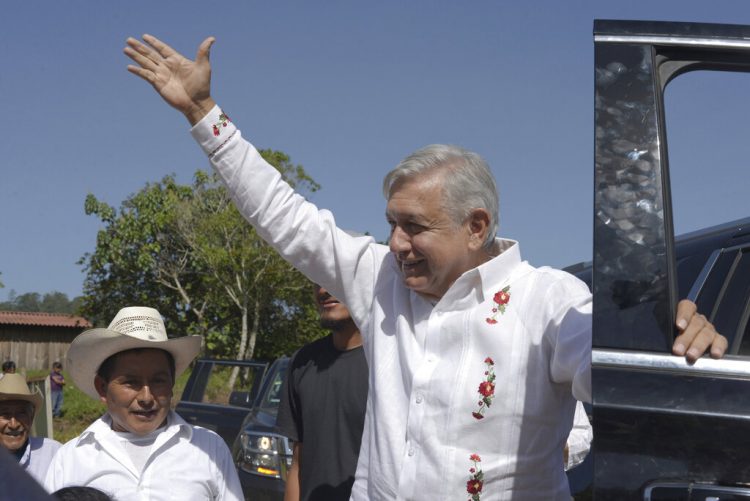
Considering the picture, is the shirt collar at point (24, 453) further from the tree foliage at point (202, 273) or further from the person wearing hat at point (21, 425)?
the tree foliage at point (202, 273)

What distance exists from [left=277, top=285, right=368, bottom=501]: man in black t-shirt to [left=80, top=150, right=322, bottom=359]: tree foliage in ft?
92.7

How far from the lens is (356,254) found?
2863 mm

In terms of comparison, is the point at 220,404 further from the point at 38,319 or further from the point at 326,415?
the point at 38,319

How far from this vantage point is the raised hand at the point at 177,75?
2.71 metres

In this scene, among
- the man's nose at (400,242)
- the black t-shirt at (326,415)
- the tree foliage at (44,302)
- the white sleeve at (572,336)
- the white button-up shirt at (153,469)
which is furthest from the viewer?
the tree foliage at (44,302)

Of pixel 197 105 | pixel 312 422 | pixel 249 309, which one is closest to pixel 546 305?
pixel 197 105

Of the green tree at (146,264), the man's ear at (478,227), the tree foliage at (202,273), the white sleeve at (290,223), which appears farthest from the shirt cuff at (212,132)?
the green tree at (146,264)

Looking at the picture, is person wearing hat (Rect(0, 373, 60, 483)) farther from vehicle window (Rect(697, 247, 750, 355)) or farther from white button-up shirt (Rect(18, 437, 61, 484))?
vehicle window (Rect(697, 247, 750, 355))

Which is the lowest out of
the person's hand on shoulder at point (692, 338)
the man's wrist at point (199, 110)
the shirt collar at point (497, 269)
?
the person's hand on shoulder at point (692, 338)

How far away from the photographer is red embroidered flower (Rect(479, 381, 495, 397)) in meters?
2.42

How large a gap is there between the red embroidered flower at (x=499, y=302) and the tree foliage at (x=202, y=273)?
29.8 m

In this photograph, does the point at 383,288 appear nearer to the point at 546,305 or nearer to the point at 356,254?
the point at 356,254

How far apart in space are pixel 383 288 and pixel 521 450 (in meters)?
0.68

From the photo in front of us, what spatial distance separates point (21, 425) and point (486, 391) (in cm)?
344
